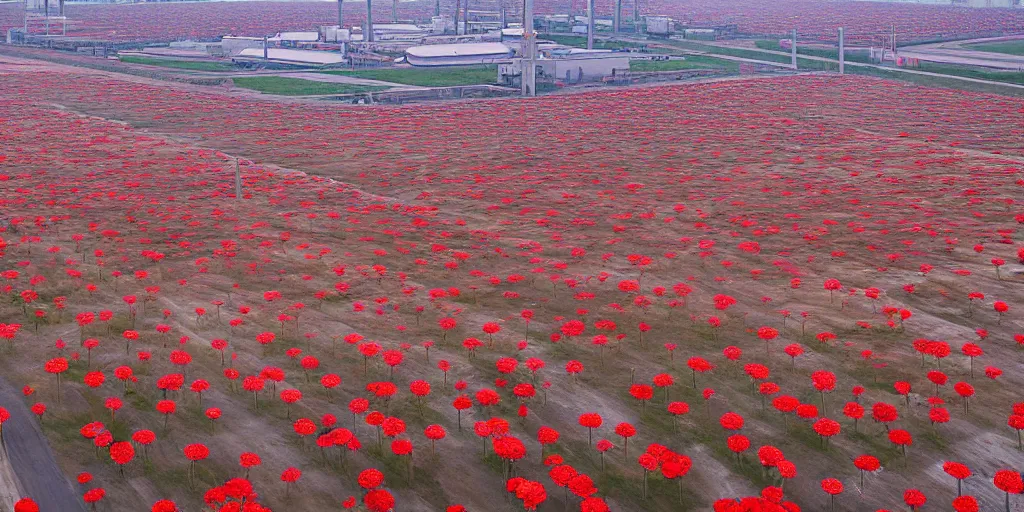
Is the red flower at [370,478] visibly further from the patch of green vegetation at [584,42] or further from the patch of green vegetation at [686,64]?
the patch of green vegetation at [584,42]

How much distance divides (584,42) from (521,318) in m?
110

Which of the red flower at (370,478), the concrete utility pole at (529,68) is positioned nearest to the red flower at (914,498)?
the red flower at (370,478)

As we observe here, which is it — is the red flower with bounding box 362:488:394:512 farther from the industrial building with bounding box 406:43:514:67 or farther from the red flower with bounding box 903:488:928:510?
the industrial building with bounding box 406:43:514:67

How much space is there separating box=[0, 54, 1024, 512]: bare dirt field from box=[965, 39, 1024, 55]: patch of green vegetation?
74.8 m

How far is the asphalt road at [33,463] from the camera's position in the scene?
9906 mm

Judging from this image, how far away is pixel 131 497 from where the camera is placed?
1000 centimetres

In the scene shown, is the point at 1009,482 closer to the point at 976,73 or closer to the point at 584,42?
the point at 976,73

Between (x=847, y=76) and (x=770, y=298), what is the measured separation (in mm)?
58076

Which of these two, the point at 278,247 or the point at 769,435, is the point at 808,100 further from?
the point at 769,435

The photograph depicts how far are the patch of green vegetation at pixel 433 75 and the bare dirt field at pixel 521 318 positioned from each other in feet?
122

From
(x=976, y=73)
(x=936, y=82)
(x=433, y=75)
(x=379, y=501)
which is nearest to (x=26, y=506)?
(x=379, y=501)

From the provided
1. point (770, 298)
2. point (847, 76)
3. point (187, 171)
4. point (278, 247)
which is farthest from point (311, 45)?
point (770, 298)

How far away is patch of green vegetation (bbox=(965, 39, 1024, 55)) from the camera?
93.1 m

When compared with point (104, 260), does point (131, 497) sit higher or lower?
lower
